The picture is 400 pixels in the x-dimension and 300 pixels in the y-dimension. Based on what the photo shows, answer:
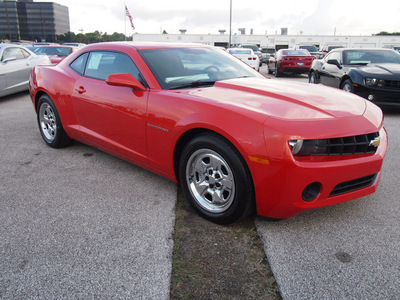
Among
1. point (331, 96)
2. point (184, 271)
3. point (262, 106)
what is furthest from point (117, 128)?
point (331, 96)

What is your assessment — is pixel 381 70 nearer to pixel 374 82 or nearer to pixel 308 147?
pixel 374 82

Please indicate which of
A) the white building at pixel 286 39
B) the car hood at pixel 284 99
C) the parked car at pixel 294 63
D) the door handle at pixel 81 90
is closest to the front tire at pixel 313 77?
the parked car at pixel 294 63

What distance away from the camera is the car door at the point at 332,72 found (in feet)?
26.9

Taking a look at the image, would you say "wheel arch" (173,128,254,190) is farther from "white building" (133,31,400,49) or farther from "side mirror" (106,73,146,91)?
"white building" (133,31,400,49)

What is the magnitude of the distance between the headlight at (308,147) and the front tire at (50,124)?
3.25 metres

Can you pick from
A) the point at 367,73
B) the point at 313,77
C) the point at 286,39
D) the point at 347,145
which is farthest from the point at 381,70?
the point at 286,39

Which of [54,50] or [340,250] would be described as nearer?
[340,250]

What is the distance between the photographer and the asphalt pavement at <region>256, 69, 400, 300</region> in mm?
1993

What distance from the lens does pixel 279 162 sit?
7.51 ft

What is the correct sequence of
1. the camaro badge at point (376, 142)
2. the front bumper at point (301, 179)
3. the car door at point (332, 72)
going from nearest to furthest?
the front bumper at point (301, 179)
the camaro badge at point (376, 142)
the car door at point (332, 72)

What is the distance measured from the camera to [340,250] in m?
2.37

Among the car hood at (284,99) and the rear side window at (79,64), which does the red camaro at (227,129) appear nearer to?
the car hood at (284,99)

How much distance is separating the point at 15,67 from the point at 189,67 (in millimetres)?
7086

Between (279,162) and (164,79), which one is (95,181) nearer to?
(164,79)
